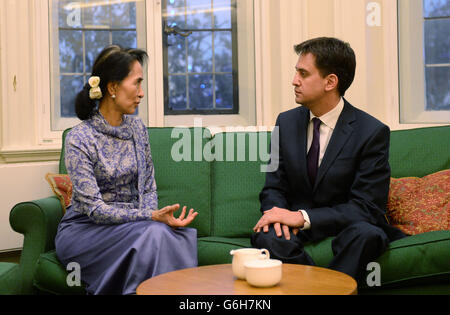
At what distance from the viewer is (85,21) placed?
3.81 metres

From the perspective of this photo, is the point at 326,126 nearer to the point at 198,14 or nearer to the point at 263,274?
the point at 263,274

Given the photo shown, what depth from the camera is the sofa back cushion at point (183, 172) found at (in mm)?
3035

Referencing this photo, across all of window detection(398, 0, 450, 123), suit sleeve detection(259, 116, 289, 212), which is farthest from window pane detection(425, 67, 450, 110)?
suit sleeve detection(259, 116, 289, 212)

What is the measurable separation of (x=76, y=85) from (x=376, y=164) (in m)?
2.25

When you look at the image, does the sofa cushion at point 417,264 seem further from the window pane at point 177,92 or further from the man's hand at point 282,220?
the window pane at point 177,92

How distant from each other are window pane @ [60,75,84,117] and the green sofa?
73 cm

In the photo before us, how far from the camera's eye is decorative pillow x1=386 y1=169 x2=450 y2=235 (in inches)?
104

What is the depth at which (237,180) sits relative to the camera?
122 inches

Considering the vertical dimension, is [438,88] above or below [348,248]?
above

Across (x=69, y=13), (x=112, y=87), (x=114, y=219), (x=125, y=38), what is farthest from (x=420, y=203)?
(x=69, y=13)

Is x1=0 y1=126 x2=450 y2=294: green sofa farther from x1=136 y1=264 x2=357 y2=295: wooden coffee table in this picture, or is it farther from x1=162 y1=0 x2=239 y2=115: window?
x1=162 y1=0 x2=239 y2=115: window

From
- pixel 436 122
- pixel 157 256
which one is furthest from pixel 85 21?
pixel 436 122

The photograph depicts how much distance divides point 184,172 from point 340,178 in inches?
37.0
